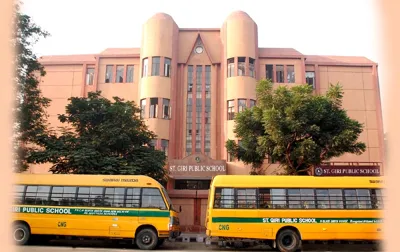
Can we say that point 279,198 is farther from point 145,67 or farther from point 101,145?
point 145,67

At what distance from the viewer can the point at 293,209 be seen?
1256 centimetres

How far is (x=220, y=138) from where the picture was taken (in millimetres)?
26438

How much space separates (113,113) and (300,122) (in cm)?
965

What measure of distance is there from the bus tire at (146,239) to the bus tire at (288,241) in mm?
4534

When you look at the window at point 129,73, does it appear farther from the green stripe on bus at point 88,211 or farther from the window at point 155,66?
the green stripe on bus at point 88,211

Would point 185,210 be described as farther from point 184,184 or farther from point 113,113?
point 113,113

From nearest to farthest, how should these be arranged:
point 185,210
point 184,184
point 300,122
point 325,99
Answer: point 300,122 < point 325,99 < point 185,210 < point 184,184

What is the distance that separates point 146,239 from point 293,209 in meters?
5.58

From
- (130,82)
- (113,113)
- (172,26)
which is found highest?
(172,26)

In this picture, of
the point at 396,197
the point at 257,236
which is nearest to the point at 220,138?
the point at 257,236

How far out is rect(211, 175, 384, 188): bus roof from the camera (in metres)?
12.8

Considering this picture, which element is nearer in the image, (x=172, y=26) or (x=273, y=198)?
(x=273, y=198)

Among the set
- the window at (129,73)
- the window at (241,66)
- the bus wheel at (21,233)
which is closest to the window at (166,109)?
the window at (129,73)

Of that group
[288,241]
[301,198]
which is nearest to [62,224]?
[288,241]
